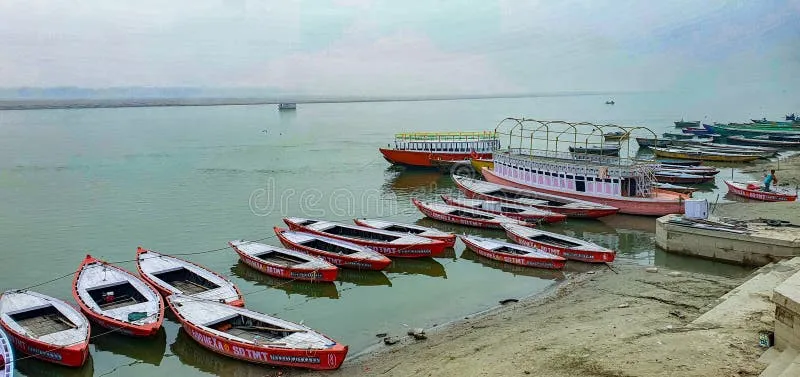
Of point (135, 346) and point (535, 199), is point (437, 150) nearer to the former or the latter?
point (535, 199)

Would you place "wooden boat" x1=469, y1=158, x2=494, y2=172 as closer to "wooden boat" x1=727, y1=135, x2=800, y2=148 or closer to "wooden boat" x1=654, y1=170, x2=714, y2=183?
"wooden boat" x1=654, y1=170, x2=714, y2=183

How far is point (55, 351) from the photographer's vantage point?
1783 centimetres

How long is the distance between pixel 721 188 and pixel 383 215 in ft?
96.8

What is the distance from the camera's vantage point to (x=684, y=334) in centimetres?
1502

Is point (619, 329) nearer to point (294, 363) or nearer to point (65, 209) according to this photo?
point (294, 363)

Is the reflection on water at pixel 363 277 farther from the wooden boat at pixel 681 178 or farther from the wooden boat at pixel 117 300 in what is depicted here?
the wooden boat at pixel 681 178

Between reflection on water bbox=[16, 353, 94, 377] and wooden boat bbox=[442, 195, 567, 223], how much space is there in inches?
950

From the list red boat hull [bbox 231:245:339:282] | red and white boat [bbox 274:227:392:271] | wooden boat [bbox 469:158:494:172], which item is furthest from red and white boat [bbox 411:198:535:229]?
wooden boat [bbox 469:158:494:172]

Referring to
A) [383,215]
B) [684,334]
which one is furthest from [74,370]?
[383,215]

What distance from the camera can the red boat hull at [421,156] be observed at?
59.5 metres

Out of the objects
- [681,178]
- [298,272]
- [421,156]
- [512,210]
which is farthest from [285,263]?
[681,178]

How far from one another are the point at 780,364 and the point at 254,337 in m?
14.3

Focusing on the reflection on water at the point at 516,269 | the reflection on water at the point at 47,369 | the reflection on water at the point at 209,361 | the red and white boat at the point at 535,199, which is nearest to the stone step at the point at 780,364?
the reflection on water at the point at 209,361

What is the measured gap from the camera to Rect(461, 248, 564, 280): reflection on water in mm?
26095
